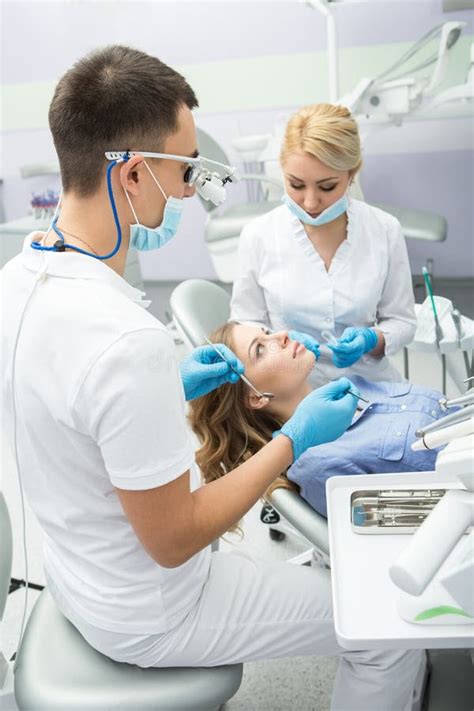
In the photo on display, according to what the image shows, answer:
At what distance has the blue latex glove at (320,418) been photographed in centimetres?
107

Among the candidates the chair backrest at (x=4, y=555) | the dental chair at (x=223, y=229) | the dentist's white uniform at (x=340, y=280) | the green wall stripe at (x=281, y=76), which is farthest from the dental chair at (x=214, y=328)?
the green wall stripe at (x=281, y=76)

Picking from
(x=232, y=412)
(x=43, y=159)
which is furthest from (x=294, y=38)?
(x=232, y=412)

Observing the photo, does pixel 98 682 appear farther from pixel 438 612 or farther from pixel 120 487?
pixel 438 612

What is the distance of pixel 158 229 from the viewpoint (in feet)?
3.41

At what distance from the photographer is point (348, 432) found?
1.42 meters

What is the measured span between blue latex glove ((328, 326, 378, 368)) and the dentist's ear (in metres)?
0.74

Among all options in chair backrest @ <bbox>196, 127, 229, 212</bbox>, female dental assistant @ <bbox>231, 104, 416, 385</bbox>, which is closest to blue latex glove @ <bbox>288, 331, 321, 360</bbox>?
female dental assistant @ <bbox>231, 104, 416, 385</bbox>

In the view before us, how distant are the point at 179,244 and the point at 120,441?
133 inches

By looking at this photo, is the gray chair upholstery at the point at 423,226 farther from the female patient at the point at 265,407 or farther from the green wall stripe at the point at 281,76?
the female patient at the point at 265,407

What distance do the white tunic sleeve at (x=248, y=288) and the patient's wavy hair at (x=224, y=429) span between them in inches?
15.9

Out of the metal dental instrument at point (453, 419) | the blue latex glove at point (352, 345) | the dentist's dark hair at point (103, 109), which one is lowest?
the blue latex glove at point (352, 345)

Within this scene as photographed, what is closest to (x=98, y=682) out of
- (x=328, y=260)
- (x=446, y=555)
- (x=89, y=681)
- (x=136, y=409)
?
(x=89, y=681)

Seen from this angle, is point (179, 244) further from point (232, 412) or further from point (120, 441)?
point (120, 441)

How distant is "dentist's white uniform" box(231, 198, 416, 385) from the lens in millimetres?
1766
